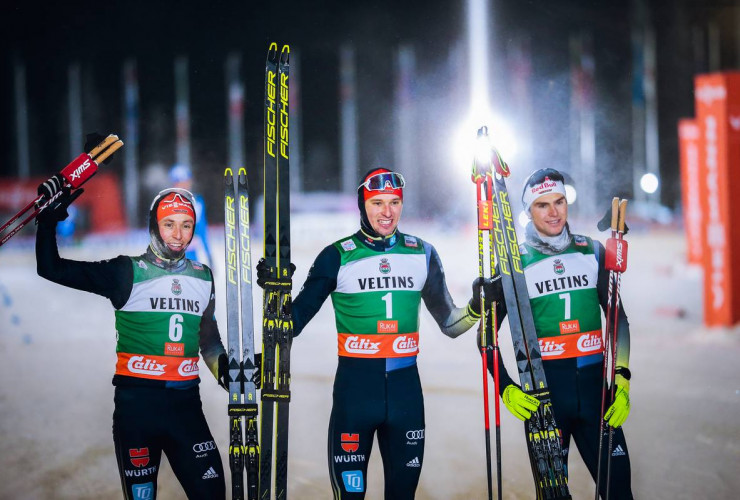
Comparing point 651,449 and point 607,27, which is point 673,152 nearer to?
point 607,27

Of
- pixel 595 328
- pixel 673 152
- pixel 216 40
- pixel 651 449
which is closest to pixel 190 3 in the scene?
pixel 216 40

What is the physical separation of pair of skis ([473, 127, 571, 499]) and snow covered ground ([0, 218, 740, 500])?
0.85 meters

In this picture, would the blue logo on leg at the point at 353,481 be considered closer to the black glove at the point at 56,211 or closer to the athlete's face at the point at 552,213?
the athlete's face at the point at 552,213

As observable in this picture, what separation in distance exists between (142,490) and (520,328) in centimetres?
184

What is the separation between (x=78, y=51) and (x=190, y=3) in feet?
3.45

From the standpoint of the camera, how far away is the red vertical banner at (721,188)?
8.23 meters

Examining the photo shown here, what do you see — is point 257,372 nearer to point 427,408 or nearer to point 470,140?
point 427,408

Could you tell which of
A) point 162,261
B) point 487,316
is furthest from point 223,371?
point 487,316

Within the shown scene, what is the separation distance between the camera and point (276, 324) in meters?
3.37

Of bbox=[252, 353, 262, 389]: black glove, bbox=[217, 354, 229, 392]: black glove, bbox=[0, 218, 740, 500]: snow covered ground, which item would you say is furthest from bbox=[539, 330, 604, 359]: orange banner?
bbox=[217, 354, 229, 392]: black glove

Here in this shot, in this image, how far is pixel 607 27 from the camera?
6906 mm

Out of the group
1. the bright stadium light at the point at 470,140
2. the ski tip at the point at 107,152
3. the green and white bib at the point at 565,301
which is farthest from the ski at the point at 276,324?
the bright stadium light at the point at 470,140

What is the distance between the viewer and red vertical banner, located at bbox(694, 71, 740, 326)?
823 centimetres

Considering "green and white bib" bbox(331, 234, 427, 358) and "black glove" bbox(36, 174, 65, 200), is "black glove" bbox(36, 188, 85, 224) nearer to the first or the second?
"black glove" bbox(36, 174, 65, 200)
